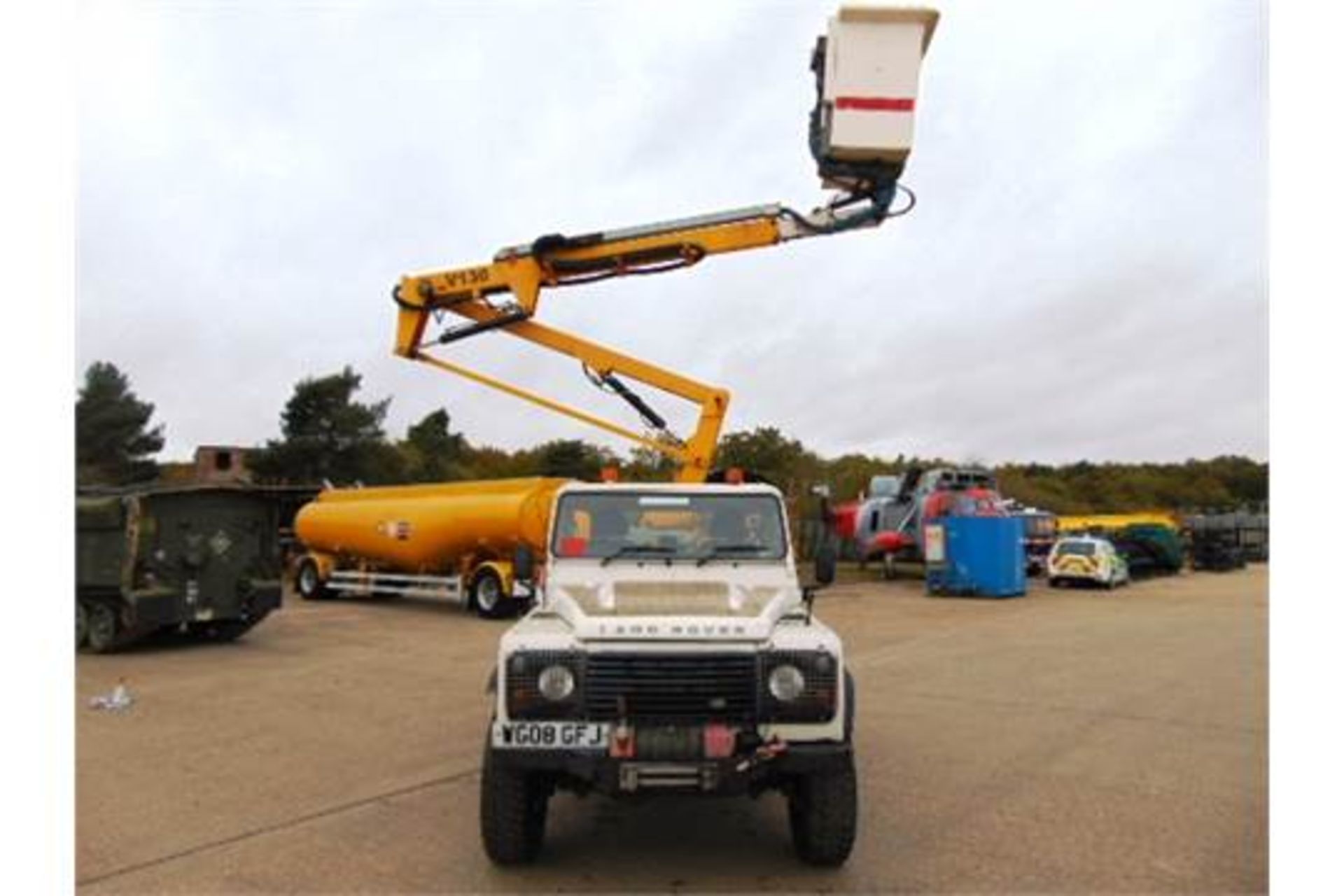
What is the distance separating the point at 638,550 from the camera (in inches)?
254

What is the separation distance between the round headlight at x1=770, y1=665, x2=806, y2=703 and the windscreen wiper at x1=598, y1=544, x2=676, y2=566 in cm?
154

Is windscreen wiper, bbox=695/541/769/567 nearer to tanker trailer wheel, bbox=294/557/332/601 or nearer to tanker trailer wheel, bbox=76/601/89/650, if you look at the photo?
tanker trailer wheel, bbox=76/601/89/650

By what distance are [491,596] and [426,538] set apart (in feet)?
6.34

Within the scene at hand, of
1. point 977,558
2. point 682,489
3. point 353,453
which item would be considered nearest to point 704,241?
point 682,489

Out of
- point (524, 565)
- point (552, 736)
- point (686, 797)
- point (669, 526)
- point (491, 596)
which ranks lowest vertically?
point (491, 596)

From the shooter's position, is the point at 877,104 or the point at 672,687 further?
the point at 877,104

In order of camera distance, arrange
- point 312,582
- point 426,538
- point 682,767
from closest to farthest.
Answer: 1. point 682,767
2. point 426,538
3. point 312,582

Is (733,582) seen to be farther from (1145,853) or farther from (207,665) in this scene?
(207,665)

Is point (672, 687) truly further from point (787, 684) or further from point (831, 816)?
point (831, 816)

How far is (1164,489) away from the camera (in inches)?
2356

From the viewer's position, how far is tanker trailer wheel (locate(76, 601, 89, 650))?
1378 cm

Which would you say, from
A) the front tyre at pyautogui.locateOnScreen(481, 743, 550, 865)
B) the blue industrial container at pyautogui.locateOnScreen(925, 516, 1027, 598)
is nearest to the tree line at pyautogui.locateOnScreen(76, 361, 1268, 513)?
the blue industrial container at pyautogui.locateOnScreen(925, 516, 1027, 598)

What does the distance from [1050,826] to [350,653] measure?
9854 mm

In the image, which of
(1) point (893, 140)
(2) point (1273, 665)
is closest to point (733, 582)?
(2) point (1273, 665)
